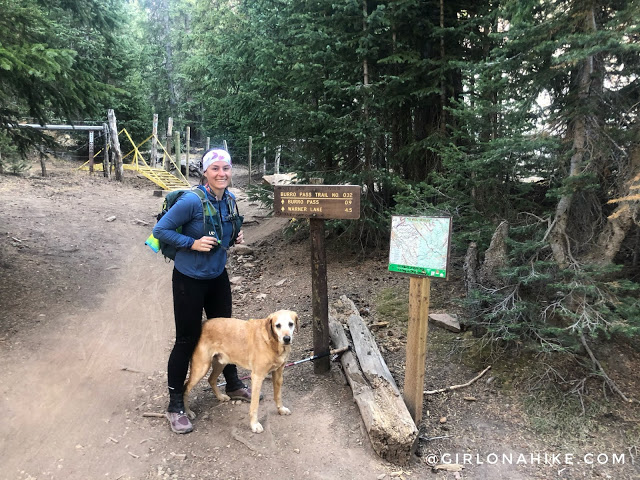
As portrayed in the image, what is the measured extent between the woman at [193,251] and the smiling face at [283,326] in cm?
72

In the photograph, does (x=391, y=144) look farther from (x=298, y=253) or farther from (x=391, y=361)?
(x=391, y=361)

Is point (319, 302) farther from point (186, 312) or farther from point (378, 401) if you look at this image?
point (186, 312)

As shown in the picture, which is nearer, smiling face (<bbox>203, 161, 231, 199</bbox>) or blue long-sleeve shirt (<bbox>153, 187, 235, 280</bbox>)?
blue long-sleeve shirt (<bbox>153, 187, 235, 280</bbox>)

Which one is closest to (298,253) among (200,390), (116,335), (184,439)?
(116,335)

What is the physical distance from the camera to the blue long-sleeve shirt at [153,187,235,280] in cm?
337

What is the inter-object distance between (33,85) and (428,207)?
5.87m

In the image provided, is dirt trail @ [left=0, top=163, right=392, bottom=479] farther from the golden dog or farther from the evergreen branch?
the evergreen branch

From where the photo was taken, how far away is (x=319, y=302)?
A: 4.48 m

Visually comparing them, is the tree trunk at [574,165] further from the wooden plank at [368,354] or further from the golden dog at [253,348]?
the golden dog at [253,348]

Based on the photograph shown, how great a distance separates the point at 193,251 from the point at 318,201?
4.42 feet

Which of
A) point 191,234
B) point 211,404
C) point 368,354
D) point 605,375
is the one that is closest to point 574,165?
point 605,375

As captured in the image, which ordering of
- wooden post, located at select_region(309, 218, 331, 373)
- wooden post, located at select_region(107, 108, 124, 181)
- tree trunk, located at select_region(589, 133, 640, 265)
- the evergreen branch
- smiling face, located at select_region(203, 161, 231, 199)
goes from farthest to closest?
wooden post, located at select_region(107, 108, 124, 181)
wooden post, located at select_region(309, 218, 331, 373)
tree trunk, located at select_region(589, 133, 640, 265)
the evergreen branch
smiling face, located at select_region(203, 161, 231, 199)

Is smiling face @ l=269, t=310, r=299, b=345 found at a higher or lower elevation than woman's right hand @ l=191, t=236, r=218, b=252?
lower

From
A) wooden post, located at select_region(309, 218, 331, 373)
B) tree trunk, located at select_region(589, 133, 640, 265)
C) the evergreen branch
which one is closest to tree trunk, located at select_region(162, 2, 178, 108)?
wooden post, located at select_region(309, 218, 331, 373)
